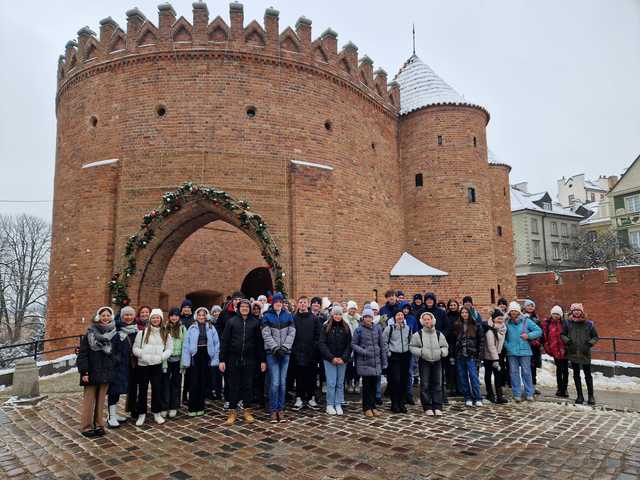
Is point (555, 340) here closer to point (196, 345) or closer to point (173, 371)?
point (196, 345)

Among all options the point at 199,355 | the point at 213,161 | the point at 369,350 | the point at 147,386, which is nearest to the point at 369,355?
the point at 369,350

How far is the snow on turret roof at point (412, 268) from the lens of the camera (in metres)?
14.9

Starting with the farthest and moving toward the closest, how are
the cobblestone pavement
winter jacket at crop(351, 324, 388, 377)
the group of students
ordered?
1. winter jacket at crop(351, 324, 388, 377)
2. the group of students
3. the cobblestone pavement

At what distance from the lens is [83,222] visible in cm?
1226

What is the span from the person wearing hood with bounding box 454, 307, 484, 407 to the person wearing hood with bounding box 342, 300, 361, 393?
1.74 meters

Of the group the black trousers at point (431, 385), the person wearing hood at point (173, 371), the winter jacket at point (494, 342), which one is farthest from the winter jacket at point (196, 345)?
the winter jacket at point (494, 342)

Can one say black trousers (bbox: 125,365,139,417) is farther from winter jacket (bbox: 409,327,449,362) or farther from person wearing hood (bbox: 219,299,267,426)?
winter jacket (bbox: 409,327,449,362)

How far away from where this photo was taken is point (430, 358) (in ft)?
21.8

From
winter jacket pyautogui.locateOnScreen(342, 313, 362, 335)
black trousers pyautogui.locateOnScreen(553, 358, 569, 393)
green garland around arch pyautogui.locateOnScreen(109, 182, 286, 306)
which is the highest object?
green garland around arch pyautogui.locateOnScreen(109, 182, 286, 306)

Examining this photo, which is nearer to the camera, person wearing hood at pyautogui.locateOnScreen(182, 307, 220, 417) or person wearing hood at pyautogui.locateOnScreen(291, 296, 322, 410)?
person wearing hood at pyautogui.locateOnScreen(182, 307, 220, 417)

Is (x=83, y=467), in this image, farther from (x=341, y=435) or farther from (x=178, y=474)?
(x=341, y=435)

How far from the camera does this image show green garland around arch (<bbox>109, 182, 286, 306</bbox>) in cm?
1159

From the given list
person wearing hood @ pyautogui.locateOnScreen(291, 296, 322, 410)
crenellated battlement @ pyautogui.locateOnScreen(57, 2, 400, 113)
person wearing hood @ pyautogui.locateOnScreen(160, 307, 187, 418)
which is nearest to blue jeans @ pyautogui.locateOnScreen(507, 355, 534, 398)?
person wearing hood @ pyautogui.locateOnScreen(291, 296, 322, 410)

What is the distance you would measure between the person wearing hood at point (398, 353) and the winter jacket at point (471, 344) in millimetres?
942
